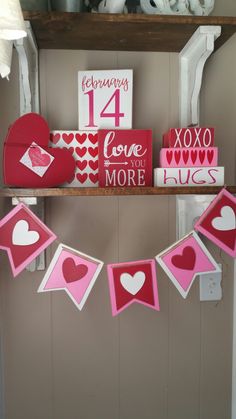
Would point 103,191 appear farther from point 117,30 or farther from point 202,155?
point 117,30

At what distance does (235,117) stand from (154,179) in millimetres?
387

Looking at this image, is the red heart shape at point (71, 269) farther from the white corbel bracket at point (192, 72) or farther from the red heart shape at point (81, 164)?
the white corbel bracket at point (192, 72)

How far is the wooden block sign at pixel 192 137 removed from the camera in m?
0.99

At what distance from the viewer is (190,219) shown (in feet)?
3.77

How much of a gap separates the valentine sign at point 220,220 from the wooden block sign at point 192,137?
5.9 inches

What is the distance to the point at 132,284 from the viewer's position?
0.97 metres

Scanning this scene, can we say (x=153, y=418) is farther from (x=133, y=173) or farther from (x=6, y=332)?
(x=133, y=173)

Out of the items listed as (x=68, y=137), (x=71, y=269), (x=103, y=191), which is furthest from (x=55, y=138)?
(x=71, y=269)

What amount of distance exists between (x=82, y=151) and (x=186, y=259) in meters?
0.42

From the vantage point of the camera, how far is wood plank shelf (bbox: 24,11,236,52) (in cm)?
89

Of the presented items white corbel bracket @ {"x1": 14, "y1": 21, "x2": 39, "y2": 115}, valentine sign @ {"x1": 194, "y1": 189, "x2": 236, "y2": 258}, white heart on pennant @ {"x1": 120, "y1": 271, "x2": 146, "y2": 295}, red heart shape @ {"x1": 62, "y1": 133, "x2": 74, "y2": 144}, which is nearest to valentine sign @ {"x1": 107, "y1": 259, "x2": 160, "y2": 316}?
white heart on pennant @ {"x1": 120, "y1": 271, "x2": 146, "y2": 295}

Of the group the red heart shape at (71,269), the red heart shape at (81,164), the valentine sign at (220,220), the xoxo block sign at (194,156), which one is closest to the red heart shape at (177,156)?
the xoxo block sign at (194,156)

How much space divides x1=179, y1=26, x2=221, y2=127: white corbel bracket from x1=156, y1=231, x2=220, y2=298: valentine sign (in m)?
0.38

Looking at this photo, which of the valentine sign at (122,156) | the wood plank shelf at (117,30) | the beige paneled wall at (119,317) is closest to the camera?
the wood plank shelf at (117,30)
